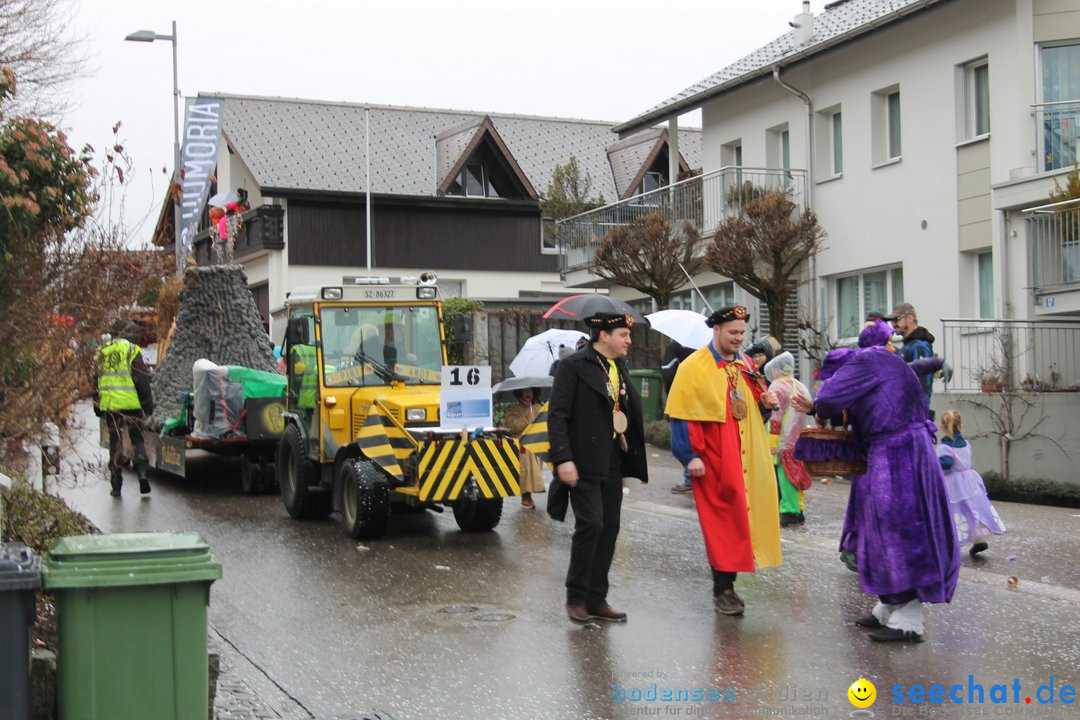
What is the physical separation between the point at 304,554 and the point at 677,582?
3.31 metres

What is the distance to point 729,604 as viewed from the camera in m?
8.60


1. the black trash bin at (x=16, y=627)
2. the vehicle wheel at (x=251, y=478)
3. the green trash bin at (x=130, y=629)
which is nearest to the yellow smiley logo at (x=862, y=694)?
the green trash bin at (x=130, y=629)

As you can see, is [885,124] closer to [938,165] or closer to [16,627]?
[938,165]

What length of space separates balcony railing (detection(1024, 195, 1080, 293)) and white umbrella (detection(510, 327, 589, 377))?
6451mm

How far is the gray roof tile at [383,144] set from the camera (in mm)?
41469

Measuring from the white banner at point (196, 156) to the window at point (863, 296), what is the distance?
42.6ft

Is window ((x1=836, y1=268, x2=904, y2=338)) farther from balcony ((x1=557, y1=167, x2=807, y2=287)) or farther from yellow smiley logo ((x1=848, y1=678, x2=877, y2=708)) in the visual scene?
yellow smiley logo ((x1=848, y1=678, x2=877, y2=708))

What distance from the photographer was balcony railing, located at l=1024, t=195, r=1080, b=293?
17453mm

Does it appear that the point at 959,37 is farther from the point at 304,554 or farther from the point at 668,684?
the point at 668,684

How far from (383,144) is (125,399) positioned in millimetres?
29094

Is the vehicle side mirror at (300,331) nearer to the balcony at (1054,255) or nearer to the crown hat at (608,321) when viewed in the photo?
the crown hat at (608,321)

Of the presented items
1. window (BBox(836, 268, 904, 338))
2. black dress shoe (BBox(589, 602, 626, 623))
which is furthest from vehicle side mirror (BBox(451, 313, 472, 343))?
window (BBox(836, 268, 904, 338))

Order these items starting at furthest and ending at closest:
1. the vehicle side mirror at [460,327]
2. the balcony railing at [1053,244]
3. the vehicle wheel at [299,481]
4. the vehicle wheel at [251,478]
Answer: the balcony railing at [1053,244] → the vehicle wheel at [251,478] → the vehicle wheel at [299,481] → the vehicle side mirror at [460,327]

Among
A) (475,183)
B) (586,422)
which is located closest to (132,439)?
(586,422)
